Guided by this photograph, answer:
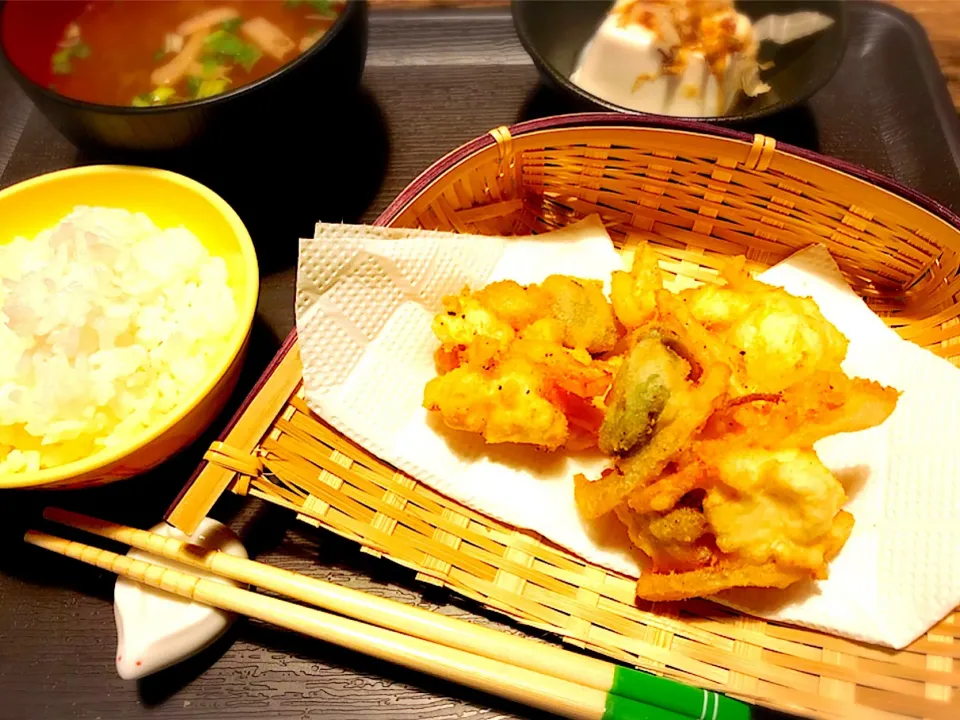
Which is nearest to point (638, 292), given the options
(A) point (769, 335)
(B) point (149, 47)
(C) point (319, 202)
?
(A) point (769, 335)

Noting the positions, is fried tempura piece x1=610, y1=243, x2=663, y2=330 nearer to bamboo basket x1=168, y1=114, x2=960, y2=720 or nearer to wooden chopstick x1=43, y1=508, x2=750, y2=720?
bamboo basket x1=168, y1=114, x2=960, y2=720

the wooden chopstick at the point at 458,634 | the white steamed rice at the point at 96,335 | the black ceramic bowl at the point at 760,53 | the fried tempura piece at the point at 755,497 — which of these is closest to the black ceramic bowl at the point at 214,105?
the white steamed rice at the point at 96,335

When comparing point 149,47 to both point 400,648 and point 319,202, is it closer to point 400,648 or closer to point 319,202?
point 319,202

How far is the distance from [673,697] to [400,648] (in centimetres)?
37

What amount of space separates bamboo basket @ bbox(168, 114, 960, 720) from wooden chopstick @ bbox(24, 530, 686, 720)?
0.34ft

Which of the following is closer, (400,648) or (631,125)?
(400,648)

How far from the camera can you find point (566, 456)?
122cm

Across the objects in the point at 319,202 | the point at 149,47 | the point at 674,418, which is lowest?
the point at 319,202

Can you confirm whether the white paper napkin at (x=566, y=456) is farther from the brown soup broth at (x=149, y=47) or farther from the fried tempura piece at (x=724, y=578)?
the brown soup broth at (x=149, y=47)

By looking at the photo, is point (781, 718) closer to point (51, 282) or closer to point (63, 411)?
point (63, 411)

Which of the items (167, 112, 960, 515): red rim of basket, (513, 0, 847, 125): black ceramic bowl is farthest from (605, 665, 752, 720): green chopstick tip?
(513, 0, 847, 125): black ceramic bowl

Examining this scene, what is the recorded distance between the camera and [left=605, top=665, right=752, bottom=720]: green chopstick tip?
932mm

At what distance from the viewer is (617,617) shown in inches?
42.3

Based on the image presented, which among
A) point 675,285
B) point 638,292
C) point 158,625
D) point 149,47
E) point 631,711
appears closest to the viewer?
point 631,711
